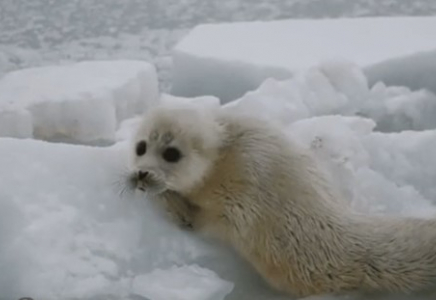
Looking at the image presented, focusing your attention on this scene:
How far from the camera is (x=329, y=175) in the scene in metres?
2.64

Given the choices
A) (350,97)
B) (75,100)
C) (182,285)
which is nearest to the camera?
(182,285)

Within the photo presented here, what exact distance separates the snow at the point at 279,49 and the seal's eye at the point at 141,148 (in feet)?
5.85

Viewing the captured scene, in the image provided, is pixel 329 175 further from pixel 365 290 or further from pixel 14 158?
pixel 14 158

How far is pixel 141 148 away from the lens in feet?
8.09

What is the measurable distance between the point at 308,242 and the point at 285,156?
8.9 inches

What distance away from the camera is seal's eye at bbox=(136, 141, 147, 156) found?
2461 millimetres

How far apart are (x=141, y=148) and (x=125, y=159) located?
0.29 feet

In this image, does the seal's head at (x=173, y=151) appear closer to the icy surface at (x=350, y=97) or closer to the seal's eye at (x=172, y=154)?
the seal's eye at (x=172, y=154)

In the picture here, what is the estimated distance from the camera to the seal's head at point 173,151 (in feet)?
7.92

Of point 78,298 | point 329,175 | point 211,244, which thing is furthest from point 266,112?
point 78,298

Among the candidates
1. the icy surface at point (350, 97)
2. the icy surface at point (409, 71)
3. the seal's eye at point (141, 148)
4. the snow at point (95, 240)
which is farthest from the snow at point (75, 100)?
the seal's eye at point (141, 148)

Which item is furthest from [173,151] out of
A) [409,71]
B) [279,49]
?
[279,49]

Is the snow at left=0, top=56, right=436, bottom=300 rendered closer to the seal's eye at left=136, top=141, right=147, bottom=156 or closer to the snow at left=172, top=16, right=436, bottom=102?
the seal's eye at left=136, top=141, right=147, bottom=156

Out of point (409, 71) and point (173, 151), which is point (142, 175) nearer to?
point (173, 151)
